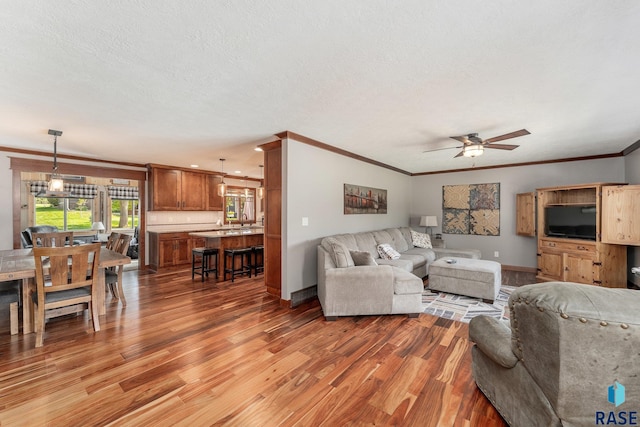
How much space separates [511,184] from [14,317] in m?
8.55

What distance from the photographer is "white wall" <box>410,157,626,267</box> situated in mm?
5398

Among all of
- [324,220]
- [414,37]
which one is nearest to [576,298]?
[414,37]

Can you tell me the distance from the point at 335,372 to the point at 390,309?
54.3 inches

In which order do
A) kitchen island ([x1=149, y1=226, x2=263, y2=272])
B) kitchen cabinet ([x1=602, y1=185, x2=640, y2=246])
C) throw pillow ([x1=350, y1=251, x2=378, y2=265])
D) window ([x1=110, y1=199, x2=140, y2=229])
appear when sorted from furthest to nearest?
1. window ([x1=110, y1=199, x2=140, y2=229])
2. kitchen island ([x1=149, y1=226, x2=263, y2=272])
3. kitchen cabinet ([x1=602, y1=185, x2=640, y2=246])
4. throw pillow ([x1=350, y1=251, x2=378, y2=265])

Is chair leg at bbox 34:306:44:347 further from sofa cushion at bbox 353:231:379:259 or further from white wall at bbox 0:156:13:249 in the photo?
sofa cushion at bbox 353:231:379:259

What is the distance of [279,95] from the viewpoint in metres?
2.60

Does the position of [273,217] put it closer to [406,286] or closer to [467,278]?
[406,286]

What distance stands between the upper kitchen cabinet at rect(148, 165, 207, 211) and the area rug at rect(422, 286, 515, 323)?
19.1 ft

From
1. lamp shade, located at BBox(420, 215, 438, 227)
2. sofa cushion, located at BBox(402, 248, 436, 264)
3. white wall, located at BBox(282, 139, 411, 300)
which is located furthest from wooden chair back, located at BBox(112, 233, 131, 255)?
lamp shade, located at BBox(420, 215, 438, 227)

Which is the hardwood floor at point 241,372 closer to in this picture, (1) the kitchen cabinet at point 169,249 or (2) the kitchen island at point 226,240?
(2) the kitchen island at point 226,240

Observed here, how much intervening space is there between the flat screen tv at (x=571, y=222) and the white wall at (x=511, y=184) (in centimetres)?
85

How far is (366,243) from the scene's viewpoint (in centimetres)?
487

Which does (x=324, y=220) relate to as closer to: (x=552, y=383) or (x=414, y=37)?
(x=414, y=37)

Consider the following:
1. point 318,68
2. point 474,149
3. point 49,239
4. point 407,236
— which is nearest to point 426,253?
point 407,236
